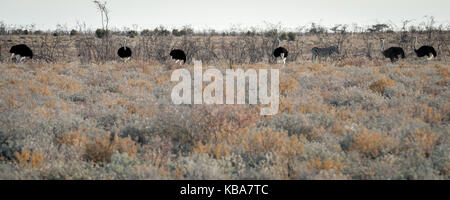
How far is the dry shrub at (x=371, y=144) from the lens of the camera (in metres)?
4.03

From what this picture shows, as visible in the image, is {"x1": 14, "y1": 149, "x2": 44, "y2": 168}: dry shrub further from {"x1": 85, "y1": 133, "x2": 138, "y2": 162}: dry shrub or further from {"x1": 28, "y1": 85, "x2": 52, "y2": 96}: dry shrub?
{"x1": 28, "y1": 85, "x2": 52, "y2": 96}: dry shrub

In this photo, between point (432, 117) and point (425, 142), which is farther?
point (432, 117)

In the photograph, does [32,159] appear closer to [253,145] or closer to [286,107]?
[253,145]

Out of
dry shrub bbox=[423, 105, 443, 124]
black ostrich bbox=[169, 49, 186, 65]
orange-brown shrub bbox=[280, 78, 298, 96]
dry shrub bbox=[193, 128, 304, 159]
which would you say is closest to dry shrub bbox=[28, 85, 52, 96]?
dry shrub bbox=[193, 128, 304, 159]

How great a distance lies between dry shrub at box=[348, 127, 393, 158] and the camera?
4.03m

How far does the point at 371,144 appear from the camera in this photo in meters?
4.05

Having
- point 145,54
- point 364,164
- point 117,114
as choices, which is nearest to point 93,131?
point 117,114

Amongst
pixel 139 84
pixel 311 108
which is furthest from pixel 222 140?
pixel 139 84

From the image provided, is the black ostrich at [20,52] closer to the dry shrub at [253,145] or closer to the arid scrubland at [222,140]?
the arid scrubland at [222,140]

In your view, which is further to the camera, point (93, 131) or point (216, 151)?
point (93, 131)

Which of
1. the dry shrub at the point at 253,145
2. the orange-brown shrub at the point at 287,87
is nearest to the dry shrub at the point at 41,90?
the dry shrub at the point at 253,145
